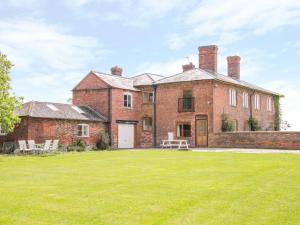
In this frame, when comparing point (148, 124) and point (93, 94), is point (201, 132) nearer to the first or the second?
point (148, 124)

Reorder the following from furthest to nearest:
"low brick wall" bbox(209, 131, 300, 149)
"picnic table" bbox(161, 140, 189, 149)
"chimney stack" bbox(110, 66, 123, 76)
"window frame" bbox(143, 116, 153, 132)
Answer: "chimney stack" bbox(110, 66, 123, 76)
"window frame" bbox(143, 116, 153, 132)
"picnic table" bbox(161, 140, 189, 149)
"low brick wall" bbox(209, 131, 300, 149)

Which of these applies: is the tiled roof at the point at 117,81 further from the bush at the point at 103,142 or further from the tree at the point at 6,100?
the tree at the point at 6,100

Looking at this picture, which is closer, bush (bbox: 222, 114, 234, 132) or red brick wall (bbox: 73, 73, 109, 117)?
bush (bbox: 222, 114, 234, 132)

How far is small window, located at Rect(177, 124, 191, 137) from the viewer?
35688 mm

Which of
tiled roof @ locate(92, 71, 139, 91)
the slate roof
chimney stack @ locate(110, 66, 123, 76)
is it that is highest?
chimney stack @ locate(110, 66, 123, 76)

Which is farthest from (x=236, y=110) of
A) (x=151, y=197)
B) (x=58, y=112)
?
(x=151, y=197)

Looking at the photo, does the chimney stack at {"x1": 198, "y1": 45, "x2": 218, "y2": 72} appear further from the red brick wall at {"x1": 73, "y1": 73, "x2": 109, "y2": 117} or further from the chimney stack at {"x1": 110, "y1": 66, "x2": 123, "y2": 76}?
the red brick wall at {"x1": 73, "y1": 73, "x2": 109, "y2": 117}

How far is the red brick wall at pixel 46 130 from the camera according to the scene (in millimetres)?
29203

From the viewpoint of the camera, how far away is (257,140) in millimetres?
31172

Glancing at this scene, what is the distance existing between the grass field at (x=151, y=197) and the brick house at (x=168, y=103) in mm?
20822

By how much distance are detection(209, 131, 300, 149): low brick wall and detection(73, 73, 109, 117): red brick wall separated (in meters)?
9.36

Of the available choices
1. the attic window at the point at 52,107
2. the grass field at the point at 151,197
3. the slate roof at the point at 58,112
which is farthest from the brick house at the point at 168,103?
the grass field at the point at 151,197

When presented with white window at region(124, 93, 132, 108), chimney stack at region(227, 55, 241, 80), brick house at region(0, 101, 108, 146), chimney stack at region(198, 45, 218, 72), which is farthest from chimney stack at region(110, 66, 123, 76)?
chimney stack at region(227, 55, 241, 80)

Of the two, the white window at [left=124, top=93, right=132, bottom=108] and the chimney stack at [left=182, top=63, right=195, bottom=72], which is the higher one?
the chimney stack at [left=182, top=63, right=195, bottom=72]
